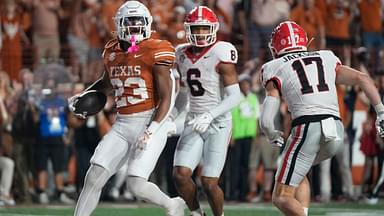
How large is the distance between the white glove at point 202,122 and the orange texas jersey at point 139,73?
0.78m

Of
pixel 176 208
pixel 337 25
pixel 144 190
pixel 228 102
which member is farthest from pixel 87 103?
pixel 337 25

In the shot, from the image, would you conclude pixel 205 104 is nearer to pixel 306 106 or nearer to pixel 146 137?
pixel 146 137

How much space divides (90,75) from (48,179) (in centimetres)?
181

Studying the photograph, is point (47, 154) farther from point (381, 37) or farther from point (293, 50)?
point (293, 50)

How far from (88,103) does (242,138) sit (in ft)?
20.0

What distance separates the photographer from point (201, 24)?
999 cm

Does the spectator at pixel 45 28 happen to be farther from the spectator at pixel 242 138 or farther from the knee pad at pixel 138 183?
the knee pad at pixel 138 183

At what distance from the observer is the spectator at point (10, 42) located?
638 inches

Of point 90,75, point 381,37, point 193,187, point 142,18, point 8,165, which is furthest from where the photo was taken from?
point 381,37

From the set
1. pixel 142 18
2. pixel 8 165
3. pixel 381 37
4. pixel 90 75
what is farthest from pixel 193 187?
pixel 381 37

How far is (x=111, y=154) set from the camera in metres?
8.59

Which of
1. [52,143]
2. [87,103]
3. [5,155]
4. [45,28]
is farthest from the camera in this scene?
[45,28]

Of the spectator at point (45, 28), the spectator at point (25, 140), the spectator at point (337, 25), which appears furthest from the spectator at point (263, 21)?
the spectator at point (25, 140)

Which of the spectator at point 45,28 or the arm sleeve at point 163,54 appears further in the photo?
the spectator at point 45,28
